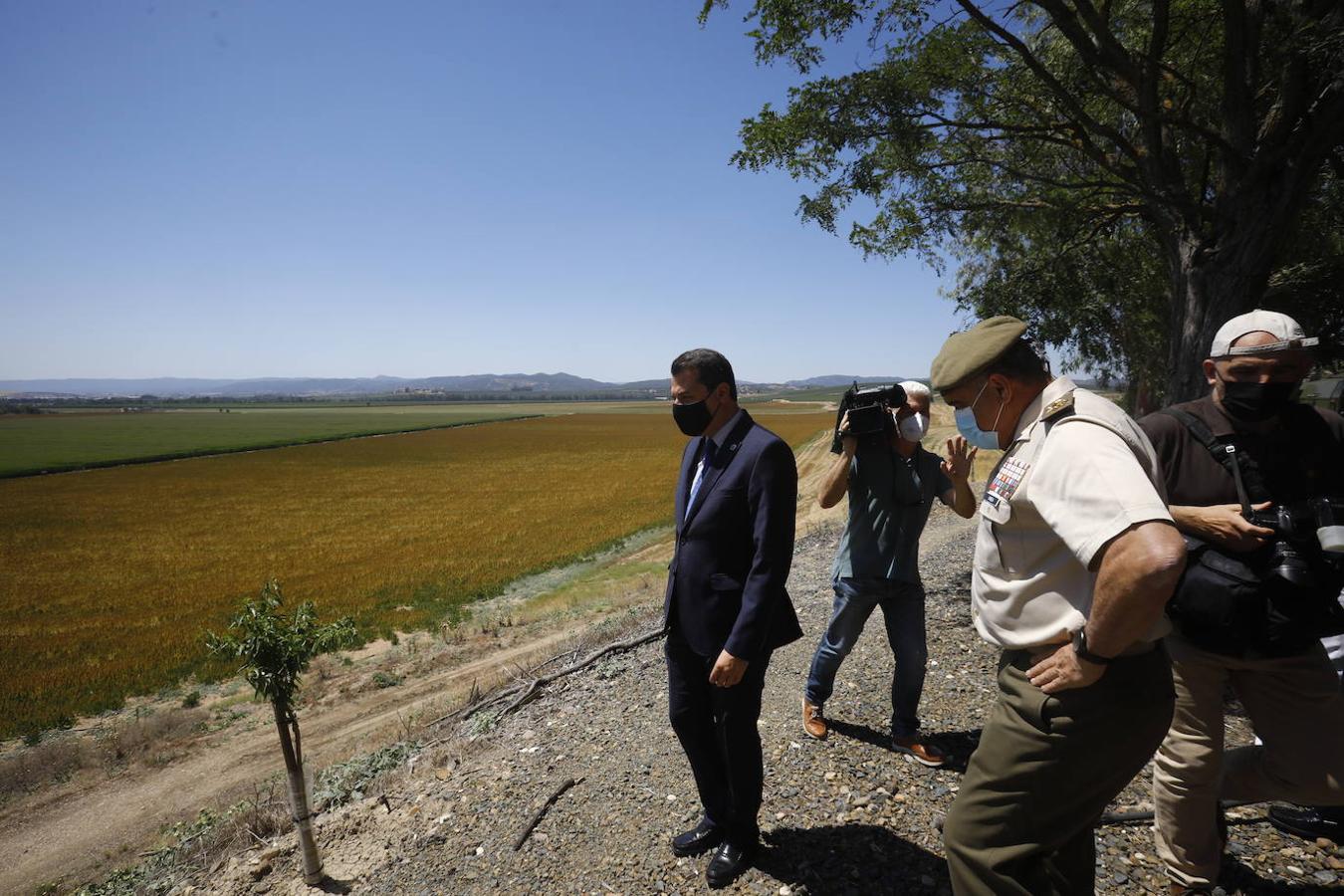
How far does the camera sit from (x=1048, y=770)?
1.73m

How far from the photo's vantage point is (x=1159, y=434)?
8.74 feet

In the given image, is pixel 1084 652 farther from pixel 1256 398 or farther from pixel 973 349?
pixel 1256 398

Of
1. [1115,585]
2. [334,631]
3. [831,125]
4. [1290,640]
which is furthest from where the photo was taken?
[831,125]

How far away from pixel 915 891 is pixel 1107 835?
101 cm

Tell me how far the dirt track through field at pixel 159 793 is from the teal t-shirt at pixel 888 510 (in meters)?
6.18

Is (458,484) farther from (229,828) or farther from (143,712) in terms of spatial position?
(229,828)

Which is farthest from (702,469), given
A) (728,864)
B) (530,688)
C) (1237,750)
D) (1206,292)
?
(1206,292)

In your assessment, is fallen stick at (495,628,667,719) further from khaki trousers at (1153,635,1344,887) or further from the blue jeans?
khaki trousers at (1153,635,1344,887)

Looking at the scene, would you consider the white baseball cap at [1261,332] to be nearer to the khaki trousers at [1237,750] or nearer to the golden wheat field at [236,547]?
the khaki trousers at [1237,750]

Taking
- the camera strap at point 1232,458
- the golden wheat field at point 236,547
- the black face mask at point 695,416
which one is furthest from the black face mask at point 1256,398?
the golden wheat field at point 236,547

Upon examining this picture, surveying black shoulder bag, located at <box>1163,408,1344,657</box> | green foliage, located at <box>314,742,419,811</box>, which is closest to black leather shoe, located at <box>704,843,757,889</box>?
black shoulder bag, located at <box>1163,408,1344,657</box>

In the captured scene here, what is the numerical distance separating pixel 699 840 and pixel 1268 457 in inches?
119

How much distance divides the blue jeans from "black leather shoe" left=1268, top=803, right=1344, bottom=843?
5.25 ft

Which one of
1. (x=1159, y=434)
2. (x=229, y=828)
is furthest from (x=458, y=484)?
(x=1159, y=434)
